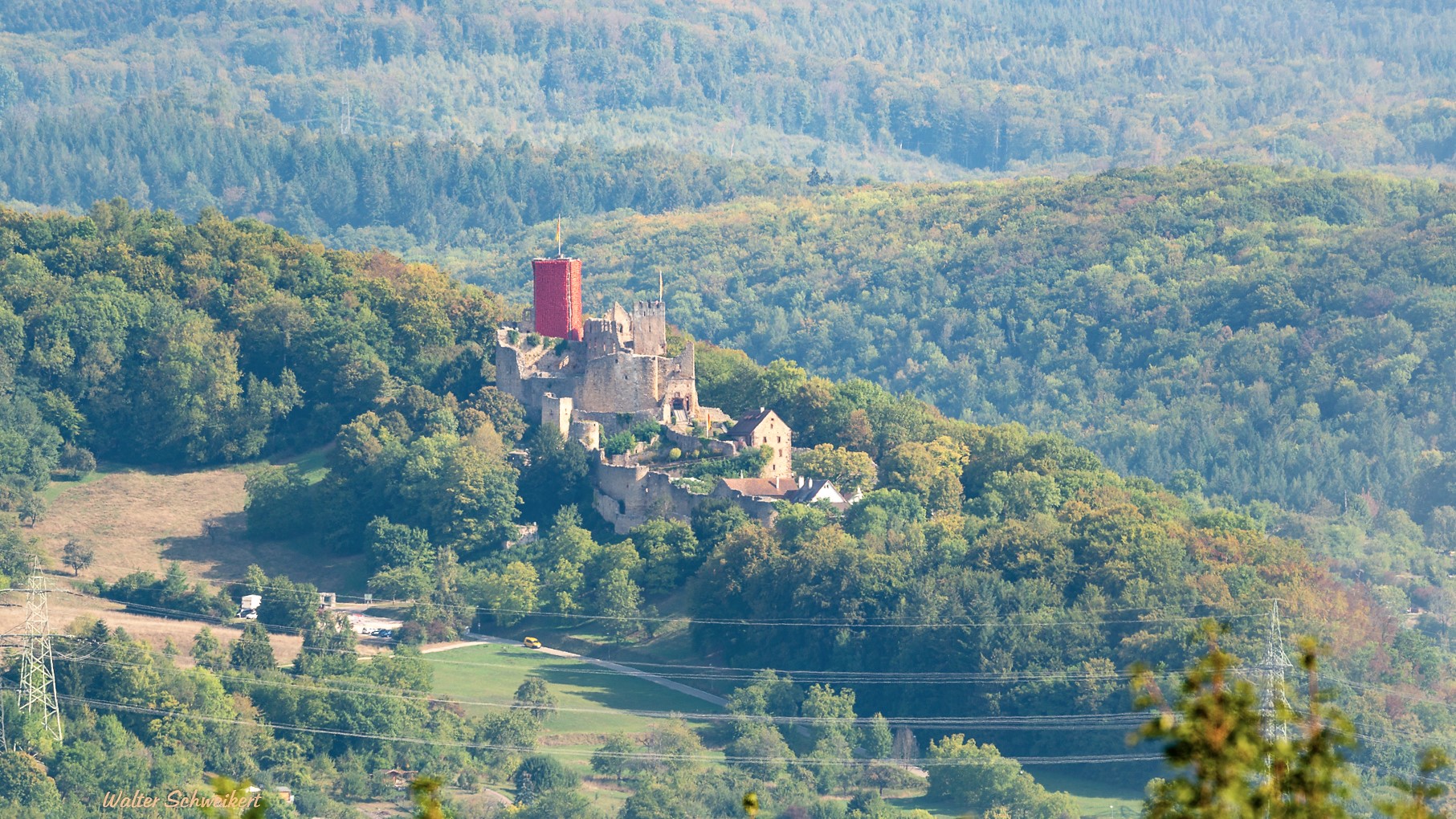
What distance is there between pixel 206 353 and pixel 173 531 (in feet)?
25.6

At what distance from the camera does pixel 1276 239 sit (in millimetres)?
176000

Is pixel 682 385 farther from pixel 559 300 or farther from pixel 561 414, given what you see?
pixel 559 300

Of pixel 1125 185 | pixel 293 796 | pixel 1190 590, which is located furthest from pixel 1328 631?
pixel 1125 185

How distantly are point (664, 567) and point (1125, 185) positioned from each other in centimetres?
12758

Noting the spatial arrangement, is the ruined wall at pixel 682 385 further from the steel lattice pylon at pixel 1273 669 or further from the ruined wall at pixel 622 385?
the steel lattice pylon at pixel 1273 669

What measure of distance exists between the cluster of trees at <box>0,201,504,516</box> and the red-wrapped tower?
2753 millimetres

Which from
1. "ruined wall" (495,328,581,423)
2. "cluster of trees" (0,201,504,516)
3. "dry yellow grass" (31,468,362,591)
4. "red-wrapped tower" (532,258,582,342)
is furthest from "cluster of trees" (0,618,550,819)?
"cluster of trees" (0,201,504,516)

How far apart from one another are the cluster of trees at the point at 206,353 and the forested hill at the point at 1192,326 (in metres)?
45.2

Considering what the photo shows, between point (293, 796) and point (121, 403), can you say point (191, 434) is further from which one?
point (293, 796)

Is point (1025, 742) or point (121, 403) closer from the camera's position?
point (1025, 742)

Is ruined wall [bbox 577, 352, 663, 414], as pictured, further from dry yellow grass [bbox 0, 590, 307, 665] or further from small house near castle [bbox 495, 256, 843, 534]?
dry yellow grass [bbox 0, 590, 307, 665]

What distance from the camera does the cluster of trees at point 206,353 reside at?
284 feet

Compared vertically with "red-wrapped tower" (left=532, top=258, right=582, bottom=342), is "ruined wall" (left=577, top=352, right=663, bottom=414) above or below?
below

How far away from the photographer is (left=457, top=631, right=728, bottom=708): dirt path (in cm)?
7125
